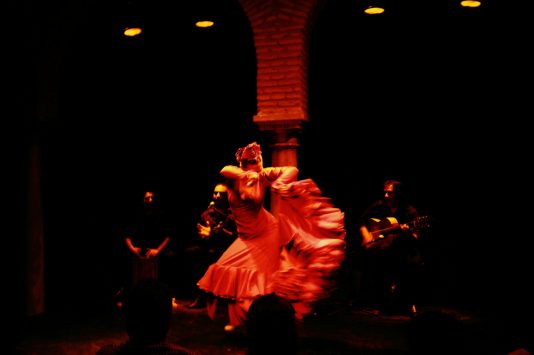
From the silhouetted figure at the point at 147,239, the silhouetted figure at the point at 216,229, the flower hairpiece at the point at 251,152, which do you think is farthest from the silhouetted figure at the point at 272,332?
the silhouetted figure at the point at 147,239

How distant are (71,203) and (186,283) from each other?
2.39m

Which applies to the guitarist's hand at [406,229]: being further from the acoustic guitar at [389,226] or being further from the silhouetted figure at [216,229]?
the silhouetted figure at [216,229]

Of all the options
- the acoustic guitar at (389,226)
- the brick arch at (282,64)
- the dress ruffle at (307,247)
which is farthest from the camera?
the brick arch at (282,64)

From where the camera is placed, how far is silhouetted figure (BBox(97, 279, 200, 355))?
300cm

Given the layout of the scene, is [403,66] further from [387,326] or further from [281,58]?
[387,326]

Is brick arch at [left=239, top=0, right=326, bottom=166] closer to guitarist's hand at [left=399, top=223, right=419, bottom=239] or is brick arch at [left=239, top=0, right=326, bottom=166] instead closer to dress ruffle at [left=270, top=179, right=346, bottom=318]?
guitarist's hand at [left=399, top=223, right=419, bottom=239]

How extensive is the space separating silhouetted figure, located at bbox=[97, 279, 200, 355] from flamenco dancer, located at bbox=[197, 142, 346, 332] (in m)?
3.16

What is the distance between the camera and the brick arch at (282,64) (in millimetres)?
8203

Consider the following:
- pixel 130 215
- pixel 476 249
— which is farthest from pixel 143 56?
pixel 476 249

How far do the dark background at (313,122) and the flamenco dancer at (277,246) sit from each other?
2.18 m

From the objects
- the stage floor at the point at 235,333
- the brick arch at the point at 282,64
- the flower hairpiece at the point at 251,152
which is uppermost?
the brick arch at the point at 282,64

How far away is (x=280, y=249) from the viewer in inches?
261

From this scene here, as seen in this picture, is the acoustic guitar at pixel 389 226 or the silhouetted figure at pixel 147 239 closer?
the acoustic guitar at pixel 389 226

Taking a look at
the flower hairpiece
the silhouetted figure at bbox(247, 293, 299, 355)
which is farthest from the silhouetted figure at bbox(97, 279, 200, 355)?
the flower hairpiece
